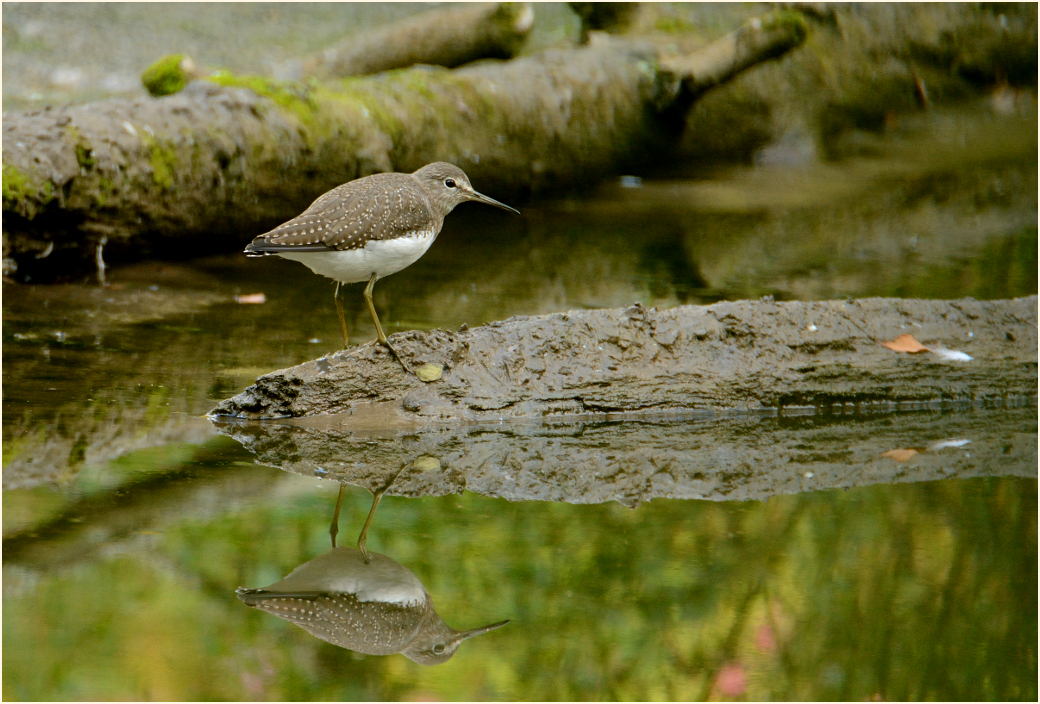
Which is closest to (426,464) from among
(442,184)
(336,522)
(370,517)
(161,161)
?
(370,517)

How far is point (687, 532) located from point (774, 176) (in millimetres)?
8155

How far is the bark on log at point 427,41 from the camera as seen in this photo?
10.1 meters

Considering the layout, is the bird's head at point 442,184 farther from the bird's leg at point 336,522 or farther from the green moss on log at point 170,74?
the green moss on log at point 170,74

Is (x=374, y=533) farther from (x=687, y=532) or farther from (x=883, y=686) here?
(x=883, y=686)

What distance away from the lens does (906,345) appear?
16.7 feet

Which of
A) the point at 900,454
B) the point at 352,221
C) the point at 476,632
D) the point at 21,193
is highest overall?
the point at 352,221

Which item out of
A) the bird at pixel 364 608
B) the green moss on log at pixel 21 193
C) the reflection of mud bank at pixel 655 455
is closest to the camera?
the bird at pixel 364 608

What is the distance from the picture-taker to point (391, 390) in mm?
4770

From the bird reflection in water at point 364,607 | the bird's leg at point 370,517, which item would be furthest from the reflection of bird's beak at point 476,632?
the bird's leg at point 370,517

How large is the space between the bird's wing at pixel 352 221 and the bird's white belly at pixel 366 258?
0.12 feet

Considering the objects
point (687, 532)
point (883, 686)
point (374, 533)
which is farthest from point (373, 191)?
point (883, 686)

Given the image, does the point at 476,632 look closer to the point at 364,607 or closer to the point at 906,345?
the point at 364,607

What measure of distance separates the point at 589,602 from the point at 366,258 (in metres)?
2.09

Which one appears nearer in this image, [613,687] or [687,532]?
[613,687]
